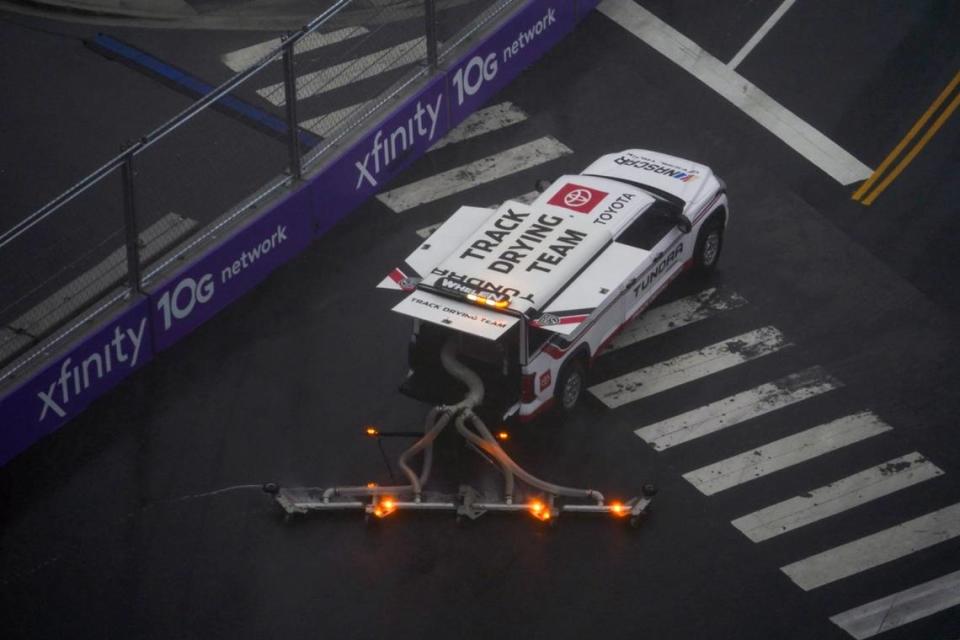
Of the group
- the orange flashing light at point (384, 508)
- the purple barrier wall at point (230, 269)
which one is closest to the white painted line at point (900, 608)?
the orange flashing light at point (384, 508)

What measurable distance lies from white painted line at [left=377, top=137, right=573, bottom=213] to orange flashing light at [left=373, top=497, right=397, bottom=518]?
650cm

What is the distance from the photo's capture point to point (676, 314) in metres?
22.0

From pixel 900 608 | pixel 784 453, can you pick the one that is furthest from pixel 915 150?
pixel 900 608

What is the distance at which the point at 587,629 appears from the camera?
57.5 ft

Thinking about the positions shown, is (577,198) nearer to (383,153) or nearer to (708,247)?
(708,247)

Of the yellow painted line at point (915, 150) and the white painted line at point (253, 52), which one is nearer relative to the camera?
the yellow painted line at point (915, 150)

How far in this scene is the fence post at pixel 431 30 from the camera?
24.5 metres

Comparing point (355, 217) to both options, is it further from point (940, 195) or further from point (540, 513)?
point (940, 195)

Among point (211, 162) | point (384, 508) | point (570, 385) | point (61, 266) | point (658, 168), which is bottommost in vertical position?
point (61, 266)

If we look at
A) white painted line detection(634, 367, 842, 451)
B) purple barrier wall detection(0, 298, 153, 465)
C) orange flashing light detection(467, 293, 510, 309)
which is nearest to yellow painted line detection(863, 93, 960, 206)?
white painted line detection(634, 367, 842, 451)

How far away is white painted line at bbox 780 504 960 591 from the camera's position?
1814 cm

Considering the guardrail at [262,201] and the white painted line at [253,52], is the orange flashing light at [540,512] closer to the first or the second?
the guardrail at [262,201]

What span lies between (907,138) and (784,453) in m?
7.91

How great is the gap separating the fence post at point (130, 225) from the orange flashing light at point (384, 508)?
4.64 m
